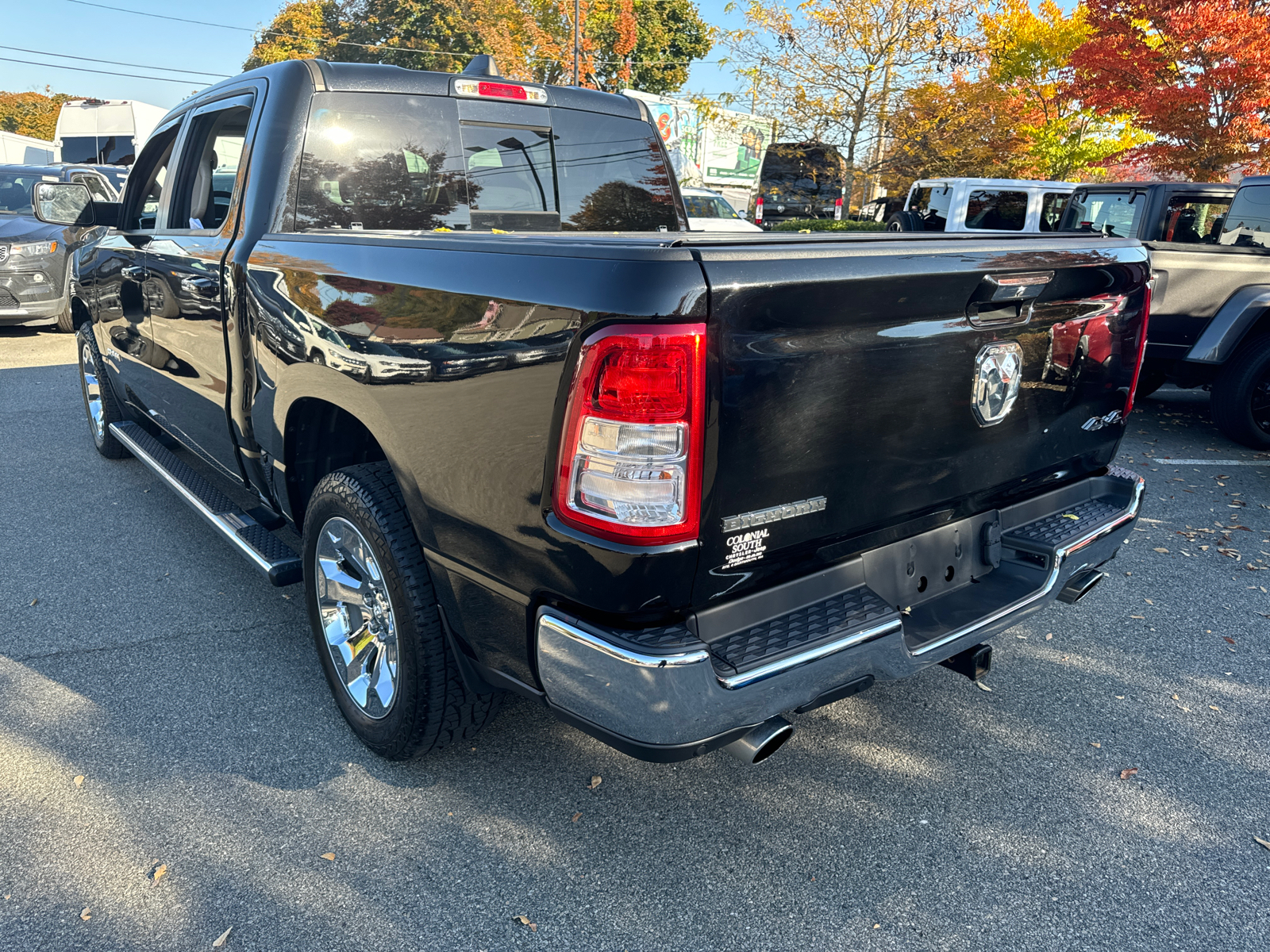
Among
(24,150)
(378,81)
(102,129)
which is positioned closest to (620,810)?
(378,81)

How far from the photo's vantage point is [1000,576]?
263 centimetres

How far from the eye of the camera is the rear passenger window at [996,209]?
12.8 metres

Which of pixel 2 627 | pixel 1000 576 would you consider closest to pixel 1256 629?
pixel 1000 576

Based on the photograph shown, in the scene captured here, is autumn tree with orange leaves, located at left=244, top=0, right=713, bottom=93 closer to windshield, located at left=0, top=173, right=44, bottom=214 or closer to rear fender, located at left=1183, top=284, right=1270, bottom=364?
windshield, located at left=0, top=173, right=44, bottom=214

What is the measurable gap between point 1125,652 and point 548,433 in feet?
9.19

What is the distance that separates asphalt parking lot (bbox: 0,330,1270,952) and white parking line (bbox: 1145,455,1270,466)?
273 centimetres

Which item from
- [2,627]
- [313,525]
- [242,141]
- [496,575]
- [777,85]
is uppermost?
[777,85]

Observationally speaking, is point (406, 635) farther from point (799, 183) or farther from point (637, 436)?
point (799, 183)

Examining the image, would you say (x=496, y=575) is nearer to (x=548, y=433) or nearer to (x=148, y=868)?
(x=548, y=433)

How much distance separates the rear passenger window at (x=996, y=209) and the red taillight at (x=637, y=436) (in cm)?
1268

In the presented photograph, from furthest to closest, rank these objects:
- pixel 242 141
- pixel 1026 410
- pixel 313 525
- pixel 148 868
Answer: pixel 242 141, pixel 313 525, pixel 1026 410, pixel 148 868

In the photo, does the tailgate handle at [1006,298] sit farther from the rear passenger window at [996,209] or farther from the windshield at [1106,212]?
the rear passenger window at [996,209]

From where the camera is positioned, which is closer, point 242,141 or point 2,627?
point 242,141

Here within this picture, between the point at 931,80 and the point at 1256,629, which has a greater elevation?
the point at 931,80
